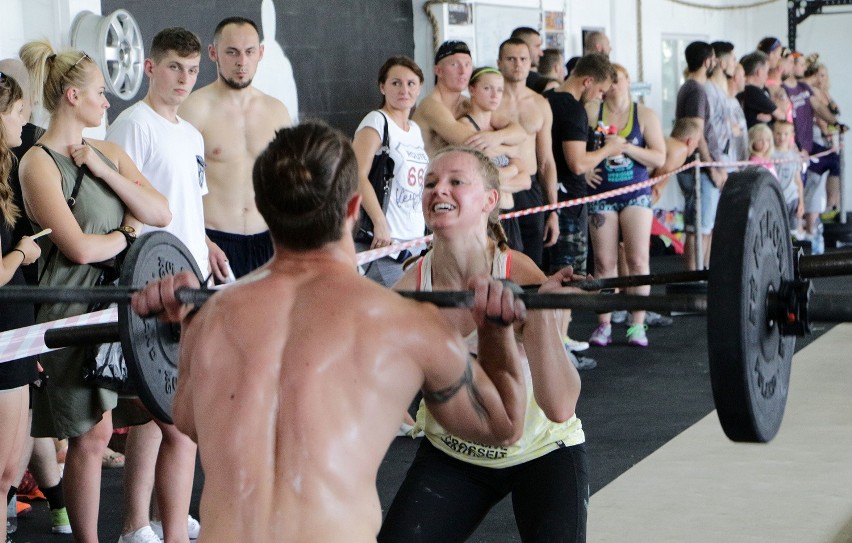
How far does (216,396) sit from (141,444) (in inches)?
66.4

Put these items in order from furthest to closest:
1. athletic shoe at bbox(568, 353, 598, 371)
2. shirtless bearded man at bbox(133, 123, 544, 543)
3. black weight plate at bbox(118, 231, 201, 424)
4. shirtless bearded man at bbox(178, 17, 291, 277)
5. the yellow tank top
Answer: athletic shoe at bbox(568, 353, 598, 371) → shirtless bearded man at bbox(178, 17, 291, 277) → the yellow tank top → black weight plate at bbox(118, 231, 201, 424) → shirtless bearded man at bbox(133, 123, 544, 543)

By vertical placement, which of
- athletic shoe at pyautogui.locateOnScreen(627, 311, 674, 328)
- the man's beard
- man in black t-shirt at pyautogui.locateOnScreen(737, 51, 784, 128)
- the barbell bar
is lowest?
athletic shoe at pyautogui.locateOnScreen(627, 311, 674, 328)

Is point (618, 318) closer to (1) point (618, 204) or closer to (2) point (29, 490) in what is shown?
(1) point (618, 204)

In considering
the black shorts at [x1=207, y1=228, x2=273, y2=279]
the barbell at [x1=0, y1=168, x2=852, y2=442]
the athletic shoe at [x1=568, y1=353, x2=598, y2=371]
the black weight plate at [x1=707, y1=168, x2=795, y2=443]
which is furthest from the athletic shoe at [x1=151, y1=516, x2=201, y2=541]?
the athletic shoe at [x1=568, y1=353, x2=598, y2=371]

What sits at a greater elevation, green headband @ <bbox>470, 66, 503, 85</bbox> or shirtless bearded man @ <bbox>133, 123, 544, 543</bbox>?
green headband @ <bbox>470, 66, 503, 85</bbox>

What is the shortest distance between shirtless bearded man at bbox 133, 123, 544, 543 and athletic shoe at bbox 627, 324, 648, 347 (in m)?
4.51

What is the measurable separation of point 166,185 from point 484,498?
1573 millimetres

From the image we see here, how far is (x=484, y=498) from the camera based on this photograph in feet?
8.02

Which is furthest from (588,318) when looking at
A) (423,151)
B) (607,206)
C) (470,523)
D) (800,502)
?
(470,523)

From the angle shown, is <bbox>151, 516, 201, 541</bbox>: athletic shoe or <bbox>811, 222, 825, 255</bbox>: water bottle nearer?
<bbox>151, 516, 201, 541</bbox>: athletic shoe

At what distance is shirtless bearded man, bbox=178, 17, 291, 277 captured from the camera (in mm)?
4051

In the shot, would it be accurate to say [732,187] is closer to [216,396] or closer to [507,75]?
[216,396]

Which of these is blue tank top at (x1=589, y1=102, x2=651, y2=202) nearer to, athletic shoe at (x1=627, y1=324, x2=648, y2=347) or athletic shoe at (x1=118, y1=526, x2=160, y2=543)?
athletic shoe at (x1=627, y1=324, x2=648, y2=347)

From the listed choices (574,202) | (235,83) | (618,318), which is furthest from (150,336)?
(618,318)
